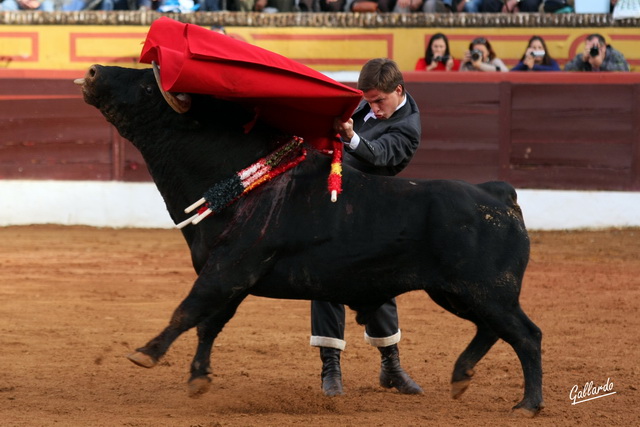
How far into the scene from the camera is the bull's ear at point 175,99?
3.38 metres

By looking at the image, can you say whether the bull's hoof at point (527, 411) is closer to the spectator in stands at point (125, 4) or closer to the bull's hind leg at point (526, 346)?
the bull's hind leg at point (526, 346)

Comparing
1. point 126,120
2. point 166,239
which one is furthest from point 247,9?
point 126,120

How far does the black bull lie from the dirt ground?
0.42 m

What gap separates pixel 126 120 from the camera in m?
3.52

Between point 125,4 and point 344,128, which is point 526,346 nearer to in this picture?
point 344,128

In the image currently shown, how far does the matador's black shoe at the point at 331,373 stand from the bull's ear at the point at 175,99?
1209 millimetres

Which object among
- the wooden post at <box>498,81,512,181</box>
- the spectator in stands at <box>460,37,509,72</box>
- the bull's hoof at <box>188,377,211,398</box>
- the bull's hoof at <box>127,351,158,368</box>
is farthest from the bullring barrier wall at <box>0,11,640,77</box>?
the bull's hoof at <box>127,351,158,368</box>

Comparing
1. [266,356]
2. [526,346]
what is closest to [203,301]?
[526,346]

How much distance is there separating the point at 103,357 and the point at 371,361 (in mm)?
1207

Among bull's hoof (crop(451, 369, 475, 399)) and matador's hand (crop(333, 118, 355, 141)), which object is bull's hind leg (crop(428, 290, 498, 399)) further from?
matador's hand (crop(333, 118, 355, 141))

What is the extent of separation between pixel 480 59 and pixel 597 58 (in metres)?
1.06

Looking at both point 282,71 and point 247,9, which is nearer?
point 282,71

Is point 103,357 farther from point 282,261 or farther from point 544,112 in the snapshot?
point 544,112

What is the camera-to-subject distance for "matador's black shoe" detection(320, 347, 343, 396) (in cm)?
404
